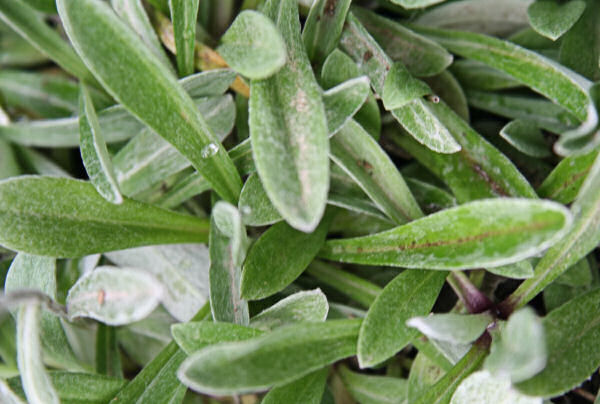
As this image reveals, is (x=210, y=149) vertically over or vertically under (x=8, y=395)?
over

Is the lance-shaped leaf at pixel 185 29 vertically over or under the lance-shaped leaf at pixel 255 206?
over

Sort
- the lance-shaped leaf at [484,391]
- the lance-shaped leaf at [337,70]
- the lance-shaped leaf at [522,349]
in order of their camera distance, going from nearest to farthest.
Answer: the lance-shaped leaf at [522,349] < the lance-shaped leaf at [484,391] < the lance-shaped leaf at [337,70]

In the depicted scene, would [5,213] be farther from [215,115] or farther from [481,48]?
[481,48]

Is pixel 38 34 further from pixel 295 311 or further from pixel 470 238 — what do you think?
pixel 470 238

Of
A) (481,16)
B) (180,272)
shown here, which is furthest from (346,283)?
(481,16)

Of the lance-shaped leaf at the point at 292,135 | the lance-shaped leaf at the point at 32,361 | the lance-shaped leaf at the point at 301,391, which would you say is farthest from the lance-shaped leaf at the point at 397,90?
the lance-shaped leaf at the point at 32,361

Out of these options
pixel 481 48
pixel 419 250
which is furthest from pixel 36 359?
pixel 481 48

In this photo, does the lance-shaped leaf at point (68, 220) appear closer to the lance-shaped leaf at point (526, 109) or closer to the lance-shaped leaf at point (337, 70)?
the lance-shaped leaf at point (337, 70)

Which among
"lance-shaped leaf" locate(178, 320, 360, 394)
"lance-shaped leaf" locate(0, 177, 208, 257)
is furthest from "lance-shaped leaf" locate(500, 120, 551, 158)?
"lance-shaped leaf" locate(0, 177, 208, 257)
